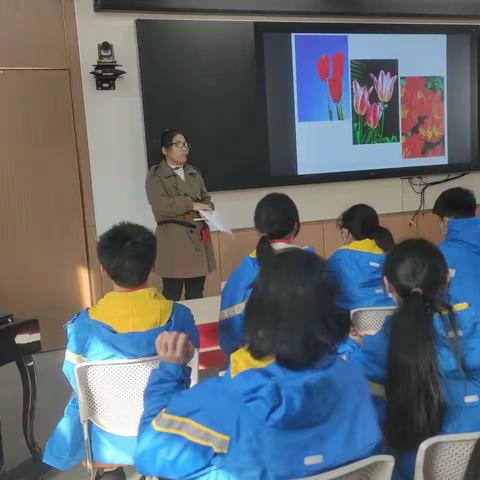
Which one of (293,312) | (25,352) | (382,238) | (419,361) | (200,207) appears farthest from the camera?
(200,207)

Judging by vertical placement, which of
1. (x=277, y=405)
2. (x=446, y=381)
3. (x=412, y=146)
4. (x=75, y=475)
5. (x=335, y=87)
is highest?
(x=335, y=87)

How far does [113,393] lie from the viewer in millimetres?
1496

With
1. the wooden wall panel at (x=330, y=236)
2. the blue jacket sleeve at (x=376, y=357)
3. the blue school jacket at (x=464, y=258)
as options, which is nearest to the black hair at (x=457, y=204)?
the blue school jacket at (x=464, y=258)

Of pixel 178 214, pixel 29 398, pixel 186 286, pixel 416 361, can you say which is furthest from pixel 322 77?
pixel 416 361

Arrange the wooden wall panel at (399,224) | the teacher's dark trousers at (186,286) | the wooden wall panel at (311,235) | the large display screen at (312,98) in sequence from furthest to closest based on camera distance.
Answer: the wooden wall panel at (399,224) → the wooden wall panel at (311,235) → the large display screen at (312,98) → the teacher's dark trousers at (186,286)

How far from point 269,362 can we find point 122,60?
10.8ft

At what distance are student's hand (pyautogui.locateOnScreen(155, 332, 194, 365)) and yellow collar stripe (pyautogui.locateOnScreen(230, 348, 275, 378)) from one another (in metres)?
0.15

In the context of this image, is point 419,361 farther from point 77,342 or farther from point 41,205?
point 41,205

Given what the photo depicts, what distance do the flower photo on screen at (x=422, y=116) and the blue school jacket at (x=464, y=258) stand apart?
2.58 metres

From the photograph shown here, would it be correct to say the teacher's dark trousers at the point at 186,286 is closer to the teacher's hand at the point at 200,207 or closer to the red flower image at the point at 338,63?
the teacher's hand at the point at 200,207

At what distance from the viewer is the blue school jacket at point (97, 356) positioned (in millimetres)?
1533

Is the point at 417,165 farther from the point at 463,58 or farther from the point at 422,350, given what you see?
the point at 422,350

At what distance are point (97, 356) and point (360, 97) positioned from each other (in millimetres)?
3475

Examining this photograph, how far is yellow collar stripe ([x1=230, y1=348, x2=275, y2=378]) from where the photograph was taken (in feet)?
3.11
